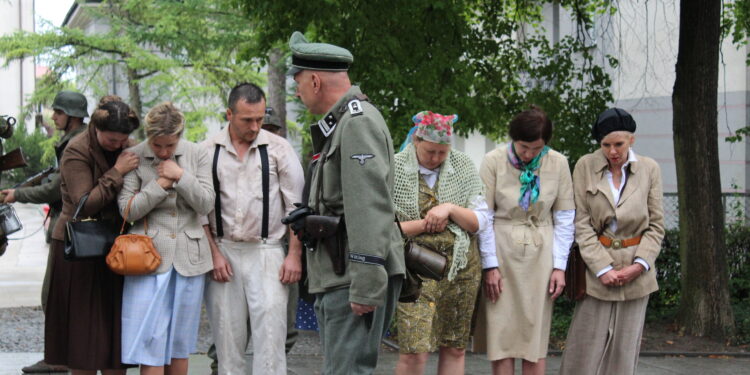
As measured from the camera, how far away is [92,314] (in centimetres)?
529

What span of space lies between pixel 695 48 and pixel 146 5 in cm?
1254

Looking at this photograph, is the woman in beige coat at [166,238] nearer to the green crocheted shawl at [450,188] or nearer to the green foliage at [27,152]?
the green crocheted shawl at [450,188]

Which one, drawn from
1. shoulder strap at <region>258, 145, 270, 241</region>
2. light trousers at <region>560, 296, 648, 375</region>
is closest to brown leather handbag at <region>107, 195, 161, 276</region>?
shoulder strap at <region>258, 145, 270, 241</region>

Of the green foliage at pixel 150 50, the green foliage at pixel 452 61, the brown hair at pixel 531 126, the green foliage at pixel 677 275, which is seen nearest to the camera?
the brown hair at pixel 531 126

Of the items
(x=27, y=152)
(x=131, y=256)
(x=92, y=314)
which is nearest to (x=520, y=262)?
(x=131, y=256)

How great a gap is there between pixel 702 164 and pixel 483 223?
13.5ft

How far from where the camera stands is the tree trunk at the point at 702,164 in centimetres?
877

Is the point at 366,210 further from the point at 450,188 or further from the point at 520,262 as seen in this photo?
the point at 520,262

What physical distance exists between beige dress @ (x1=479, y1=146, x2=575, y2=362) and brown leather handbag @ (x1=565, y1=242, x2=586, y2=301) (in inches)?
6.6

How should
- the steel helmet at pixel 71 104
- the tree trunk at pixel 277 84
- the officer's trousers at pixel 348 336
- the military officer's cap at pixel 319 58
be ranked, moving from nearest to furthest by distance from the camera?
the officer's trousers at pixel 348 336, the military officer's cap at pixel 319 58, the steel helmet at pixel 71 104, the tree trunk at pixel 277 84

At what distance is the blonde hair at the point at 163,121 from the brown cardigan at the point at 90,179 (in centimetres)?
33

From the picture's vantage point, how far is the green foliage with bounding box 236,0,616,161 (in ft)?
31.3

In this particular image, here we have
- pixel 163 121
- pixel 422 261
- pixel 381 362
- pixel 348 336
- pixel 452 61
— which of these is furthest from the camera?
pixel 452 61

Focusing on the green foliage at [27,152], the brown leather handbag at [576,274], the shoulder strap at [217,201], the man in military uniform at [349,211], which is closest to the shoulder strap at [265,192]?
the shoulder strap at [217,201]
